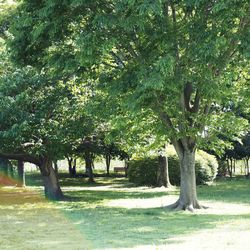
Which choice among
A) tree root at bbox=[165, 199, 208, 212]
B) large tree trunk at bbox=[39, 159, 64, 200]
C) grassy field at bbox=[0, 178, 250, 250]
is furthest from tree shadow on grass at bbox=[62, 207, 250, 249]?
large tree trunk at bbox=[39, 159, 64, 200]

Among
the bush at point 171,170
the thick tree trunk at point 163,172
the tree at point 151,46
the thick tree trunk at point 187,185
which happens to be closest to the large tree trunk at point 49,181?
the tree at point 151,46

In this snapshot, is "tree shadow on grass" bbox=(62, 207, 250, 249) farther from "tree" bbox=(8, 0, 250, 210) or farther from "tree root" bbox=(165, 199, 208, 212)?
"tree" bbox=(8, 0, 250, 210)

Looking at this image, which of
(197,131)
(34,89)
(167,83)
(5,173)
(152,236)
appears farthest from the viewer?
(5,173)

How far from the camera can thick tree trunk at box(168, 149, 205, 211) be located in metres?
16.3

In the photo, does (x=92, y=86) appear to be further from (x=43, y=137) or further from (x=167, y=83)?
(x=167, y=83)

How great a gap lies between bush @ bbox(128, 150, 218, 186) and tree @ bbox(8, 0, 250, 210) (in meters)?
13.7

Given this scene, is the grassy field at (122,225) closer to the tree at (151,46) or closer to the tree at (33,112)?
the tree at (151,46)

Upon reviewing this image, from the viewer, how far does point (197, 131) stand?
15.8 meters

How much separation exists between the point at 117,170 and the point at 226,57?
37.4m

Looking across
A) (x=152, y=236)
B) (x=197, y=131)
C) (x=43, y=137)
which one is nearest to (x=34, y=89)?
(x=43, y=137)

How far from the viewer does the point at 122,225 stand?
12.7m

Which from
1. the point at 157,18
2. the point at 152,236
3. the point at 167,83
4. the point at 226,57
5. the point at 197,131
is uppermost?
the point at 157,18

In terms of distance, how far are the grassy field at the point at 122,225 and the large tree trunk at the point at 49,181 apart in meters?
1.80

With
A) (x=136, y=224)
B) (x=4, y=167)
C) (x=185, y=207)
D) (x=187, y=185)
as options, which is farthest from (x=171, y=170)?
(x=136, y=224)
